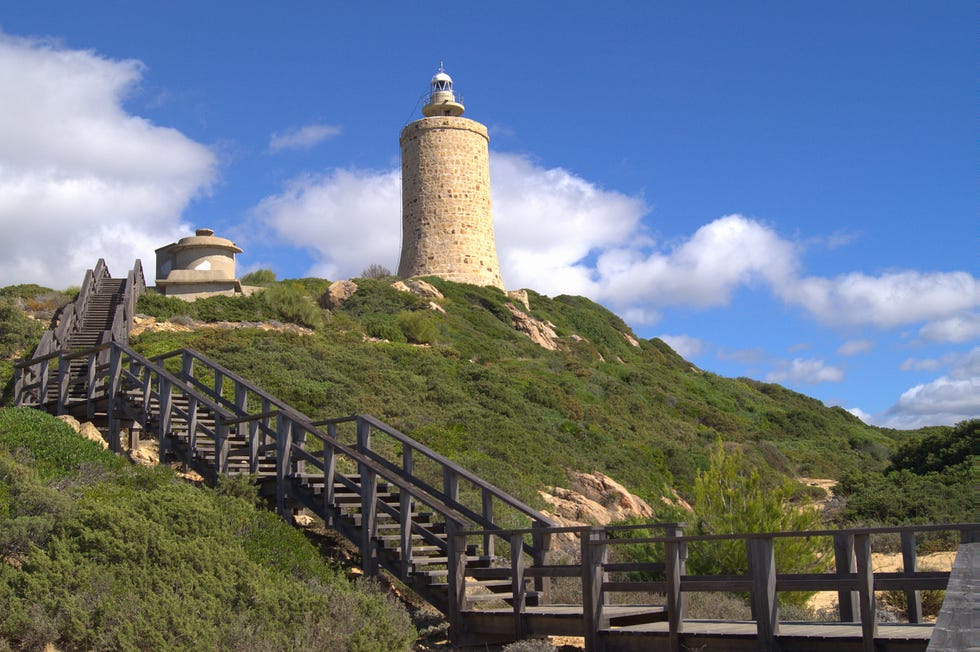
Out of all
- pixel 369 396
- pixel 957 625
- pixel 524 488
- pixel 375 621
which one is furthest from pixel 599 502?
→ pixel 957 625

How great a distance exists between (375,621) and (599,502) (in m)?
11.8

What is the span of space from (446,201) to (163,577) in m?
40.5

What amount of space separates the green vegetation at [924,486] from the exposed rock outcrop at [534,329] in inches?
748

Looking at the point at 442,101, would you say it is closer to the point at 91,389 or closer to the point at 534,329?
the point at 534,329

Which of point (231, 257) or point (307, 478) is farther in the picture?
point (231, 257)

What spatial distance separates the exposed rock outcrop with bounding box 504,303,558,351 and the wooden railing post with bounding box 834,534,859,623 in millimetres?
33797

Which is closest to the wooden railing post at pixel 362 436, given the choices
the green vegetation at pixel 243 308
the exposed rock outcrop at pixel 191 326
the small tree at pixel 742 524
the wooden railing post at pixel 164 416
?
the wooden railing post at pixel 164 416

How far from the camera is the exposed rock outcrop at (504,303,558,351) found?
42.9 meters

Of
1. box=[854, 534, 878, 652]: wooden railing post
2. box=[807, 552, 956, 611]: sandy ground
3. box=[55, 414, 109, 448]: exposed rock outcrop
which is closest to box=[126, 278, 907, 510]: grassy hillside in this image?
box=[807, 552, 956, 611]: sandy ground

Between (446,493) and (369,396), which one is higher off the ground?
(369,396)

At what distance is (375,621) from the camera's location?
26.3ft

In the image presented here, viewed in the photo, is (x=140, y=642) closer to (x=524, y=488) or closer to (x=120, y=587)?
(x=120, y=587)

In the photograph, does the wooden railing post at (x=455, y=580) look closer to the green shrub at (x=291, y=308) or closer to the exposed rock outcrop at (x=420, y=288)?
the green shrub at (x=291, y=308)

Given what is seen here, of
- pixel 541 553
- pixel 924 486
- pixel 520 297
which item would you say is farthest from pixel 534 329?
pixel 541 553
